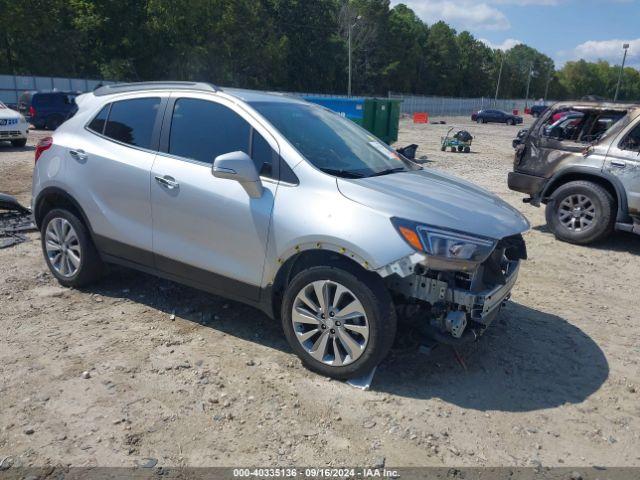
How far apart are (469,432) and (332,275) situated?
3.98 feet

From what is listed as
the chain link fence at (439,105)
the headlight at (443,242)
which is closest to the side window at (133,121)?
the headlight at (443,242)

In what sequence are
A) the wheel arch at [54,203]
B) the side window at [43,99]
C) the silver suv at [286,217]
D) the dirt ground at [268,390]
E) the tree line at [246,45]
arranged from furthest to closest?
the tree line at [246,45] → the side window at [43,99] → the wheel arch at [54,203] → the silver suv at [286,217] → the dirt ground at [268,390]

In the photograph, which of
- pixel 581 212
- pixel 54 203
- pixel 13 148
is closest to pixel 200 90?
pixel 54 203

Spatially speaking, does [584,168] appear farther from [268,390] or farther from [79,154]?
[79,154]

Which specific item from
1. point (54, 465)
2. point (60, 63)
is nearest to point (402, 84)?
point (60, 63)

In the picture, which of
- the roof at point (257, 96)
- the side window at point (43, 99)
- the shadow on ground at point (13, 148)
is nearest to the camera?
the roof at point (257, 96)

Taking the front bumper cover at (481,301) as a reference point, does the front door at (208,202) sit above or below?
above

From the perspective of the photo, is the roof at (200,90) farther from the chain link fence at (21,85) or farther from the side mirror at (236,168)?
the chain link fence at (21,85)

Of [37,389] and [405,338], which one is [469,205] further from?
[37,389]

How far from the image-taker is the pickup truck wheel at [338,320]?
10.8 feet

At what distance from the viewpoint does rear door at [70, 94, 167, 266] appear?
13.8 feet

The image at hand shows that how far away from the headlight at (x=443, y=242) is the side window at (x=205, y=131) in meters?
1.33

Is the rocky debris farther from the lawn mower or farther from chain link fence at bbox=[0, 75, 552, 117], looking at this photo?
the lawn mower

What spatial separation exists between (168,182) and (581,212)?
5.70m
